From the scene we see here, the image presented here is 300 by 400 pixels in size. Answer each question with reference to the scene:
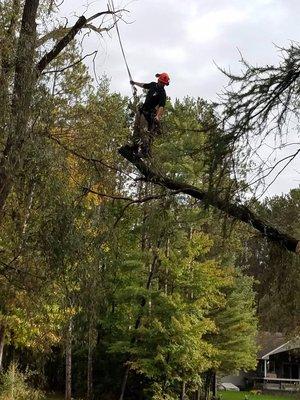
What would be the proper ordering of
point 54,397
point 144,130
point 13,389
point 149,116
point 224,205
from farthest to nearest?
point 54,397, point 13,389, point 149,116, point 144,130, point 224,205

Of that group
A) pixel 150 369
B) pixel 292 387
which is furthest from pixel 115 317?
pixel 292 387

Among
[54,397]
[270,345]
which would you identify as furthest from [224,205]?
[270,345]

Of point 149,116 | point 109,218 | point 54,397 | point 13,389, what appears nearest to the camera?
point 149,116

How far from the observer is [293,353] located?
123 feet

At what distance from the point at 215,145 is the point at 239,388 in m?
36.4

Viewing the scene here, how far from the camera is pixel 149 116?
766 centimetres

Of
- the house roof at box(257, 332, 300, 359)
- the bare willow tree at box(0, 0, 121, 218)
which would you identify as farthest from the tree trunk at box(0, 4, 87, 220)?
the house roof at box(257, 332, 300, 359)

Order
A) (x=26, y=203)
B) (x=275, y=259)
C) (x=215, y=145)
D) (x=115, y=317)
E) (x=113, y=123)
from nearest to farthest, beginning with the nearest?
1. (x=215, y=145)
2. (x=275, y=259)
3. (x=26, y=203)
4. (x=113, y=123)
5. (x=115, y=317)

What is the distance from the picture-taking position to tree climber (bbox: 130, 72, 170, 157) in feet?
23.9

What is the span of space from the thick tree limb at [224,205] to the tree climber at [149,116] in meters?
0.17

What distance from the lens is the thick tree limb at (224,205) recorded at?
6168mm

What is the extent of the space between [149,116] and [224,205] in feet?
6.71

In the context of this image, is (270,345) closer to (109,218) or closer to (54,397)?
(54,397)

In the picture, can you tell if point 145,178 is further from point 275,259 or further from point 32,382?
point 32,382
